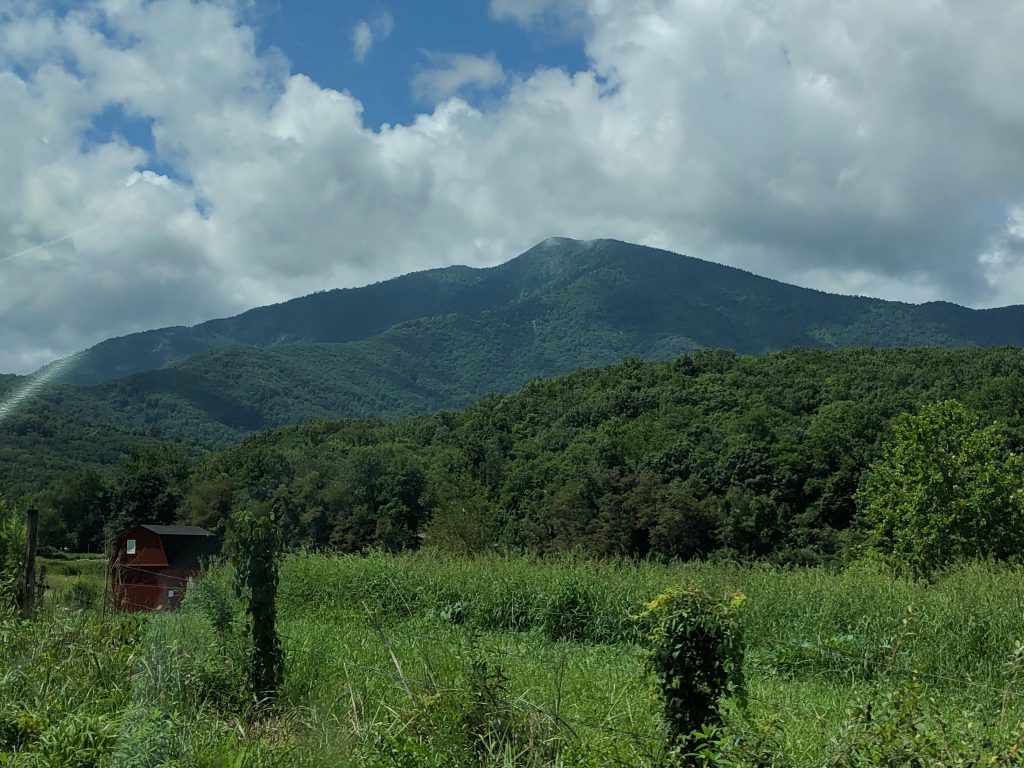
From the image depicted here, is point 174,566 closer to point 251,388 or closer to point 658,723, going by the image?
point 658,723

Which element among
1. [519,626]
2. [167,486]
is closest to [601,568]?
[519,626]

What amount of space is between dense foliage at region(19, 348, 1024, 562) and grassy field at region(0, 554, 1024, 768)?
19.8m

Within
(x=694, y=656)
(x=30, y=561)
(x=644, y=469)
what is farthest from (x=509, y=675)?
(x=644, y=469)

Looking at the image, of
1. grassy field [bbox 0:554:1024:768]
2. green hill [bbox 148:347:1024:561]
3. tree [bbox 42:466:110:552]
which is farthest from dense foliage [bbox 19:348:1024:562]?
grassy field [bbox 0:554:1024:768]

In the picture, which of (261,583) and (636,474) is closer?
(261,583)

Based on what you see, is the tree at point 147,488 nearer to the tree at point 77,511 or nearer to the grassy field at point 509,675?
the tree at point 77,511

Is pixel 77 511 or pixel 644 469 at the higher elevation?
pixel 644 469

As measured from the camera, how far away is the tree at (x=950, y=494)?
2691 cm

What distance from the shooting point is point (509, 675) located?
7672 mm

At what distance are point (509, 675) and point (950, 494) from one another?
77.5 ft

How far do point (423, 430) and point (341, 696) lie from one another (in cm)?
6372

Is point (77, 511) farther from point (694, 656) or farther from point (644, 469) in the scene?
point (694, 656)

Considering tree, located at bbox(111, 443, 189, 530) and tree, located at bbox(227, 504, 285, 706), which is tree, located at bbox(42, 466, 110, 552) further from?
tree, located at bbox(227, 504, 285, 706)

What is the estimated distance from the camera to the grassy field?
4.65m
